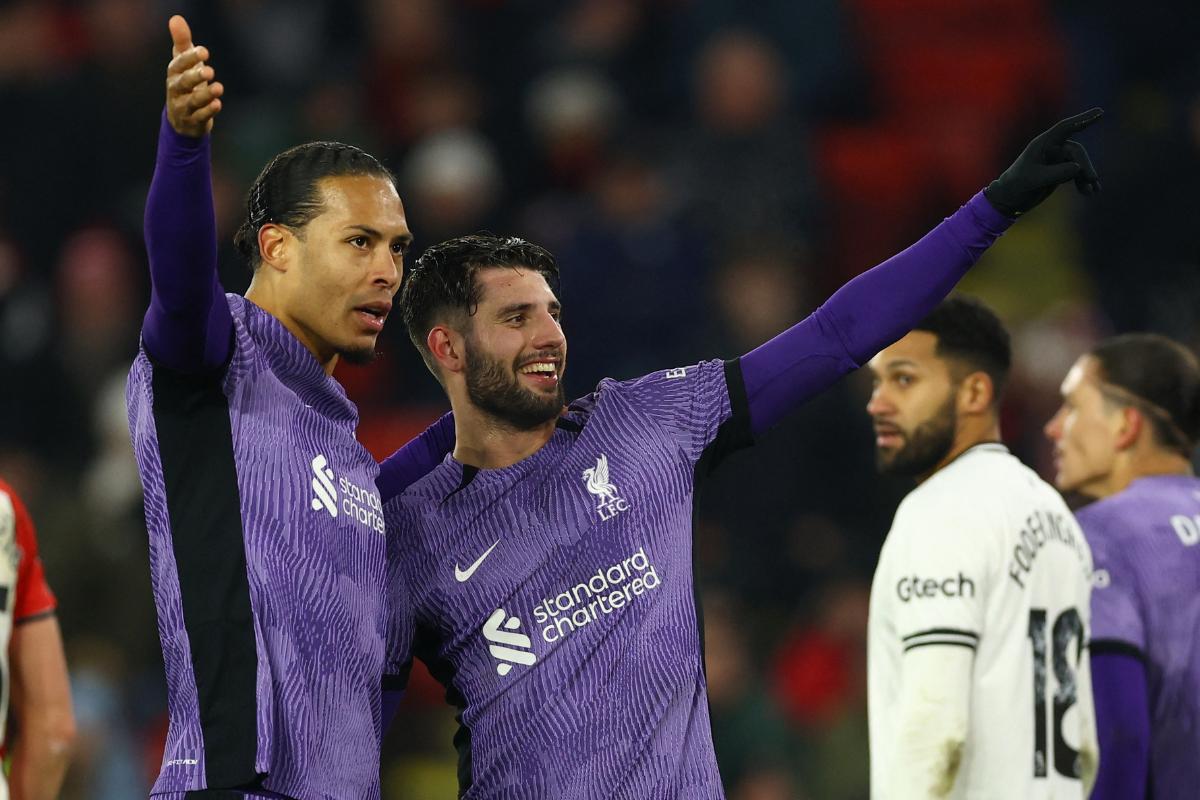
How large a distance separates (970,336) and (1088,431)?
0.72 m

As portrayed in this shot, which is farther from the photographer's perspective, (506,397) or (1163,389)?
(1163,389)

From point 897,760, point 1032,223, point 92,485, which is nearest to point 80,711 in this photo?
point 92,485

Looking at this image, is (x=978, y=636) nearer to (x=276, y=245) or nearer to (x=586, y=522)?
(x=586, y=522)

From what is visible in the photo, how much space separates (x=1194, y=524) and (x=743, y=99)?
177 inches

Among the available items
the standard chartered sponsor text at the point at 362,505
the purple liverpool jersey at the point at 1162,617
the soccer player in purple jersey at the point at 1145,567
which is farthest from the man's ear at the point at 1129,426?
the standard chartered sponsor text at the point at 362,505

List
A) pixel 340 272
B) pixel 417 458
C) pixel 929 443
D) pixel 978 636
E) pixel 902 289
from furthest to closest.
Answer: pixel 929 443 → pixel 978 636 → pixel 417 458 → pixel 902 289 → pixel 340 272

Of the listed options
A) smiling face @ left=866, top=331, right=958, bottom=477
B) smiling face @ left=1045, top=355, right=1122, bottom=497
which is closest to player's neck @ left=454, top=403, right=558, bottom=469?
smiling face @ left=866, top=331, right=958, bottom=477

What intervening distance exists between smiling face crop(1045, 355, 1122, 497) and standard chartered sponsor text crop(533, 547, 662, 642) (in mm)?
2183

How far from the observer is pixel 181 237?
119 inches

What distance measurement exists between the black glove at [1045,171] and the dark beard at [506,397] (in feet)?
3.58

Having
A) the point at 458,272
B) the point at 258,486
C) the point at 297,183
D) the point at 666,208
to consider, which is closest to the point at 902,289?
the point at 458,272

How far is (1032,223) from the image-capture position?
9734mm

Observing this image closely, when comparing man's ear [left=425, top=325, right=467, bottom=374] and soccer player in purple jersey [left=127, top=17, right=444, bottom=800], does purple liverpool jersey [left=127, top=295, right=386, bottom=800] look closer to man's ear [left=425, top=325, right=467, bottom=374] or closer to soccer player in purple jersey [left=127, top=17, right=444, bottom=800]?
soccer player in purple jersey [left=127, top=17, right=444, bottom=800]

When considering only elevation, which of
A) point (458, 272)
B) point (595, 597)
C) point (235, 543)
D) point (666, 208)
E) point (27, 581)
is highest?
point (666, 208)
